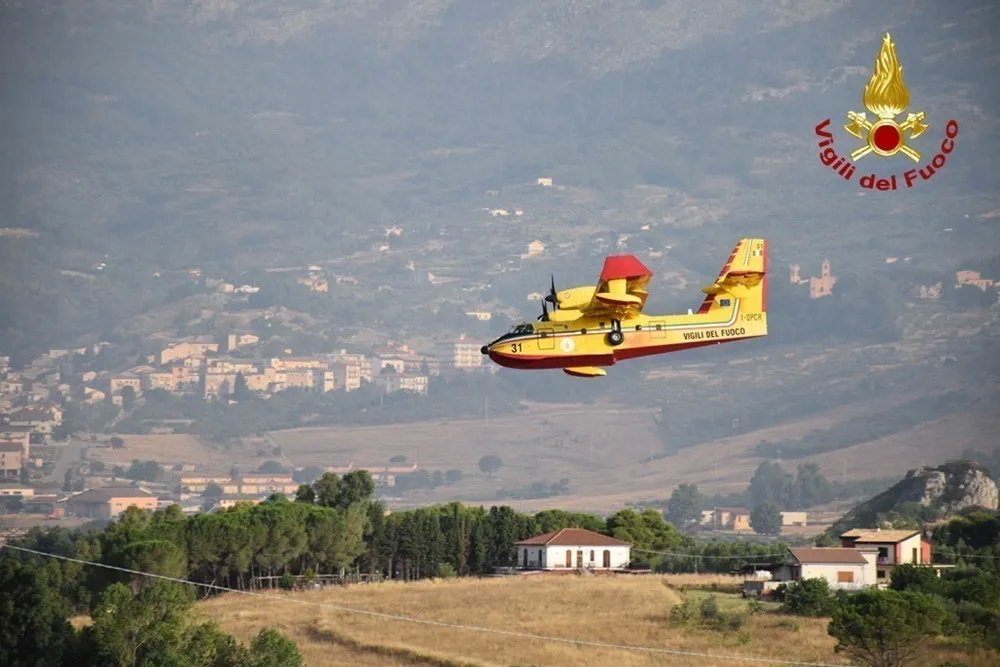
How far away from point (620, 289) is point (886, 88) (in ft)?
100

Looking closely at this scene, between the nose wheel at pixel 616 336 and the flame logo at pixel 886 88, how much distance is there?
97.5 ft

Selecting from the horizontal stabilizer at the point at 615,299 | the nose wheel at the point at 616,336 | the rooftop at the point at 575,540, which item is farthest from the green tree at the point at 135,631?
the rooftop at the point at 575,540

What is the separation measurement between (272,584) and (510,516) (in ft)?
83.6

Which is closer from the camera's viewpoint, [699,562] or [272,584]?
[272,584]

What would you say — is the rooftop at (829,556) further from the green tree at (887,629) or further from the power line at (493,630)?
the green tree at (887,629)

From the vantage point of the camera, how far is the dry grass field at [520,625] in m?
101

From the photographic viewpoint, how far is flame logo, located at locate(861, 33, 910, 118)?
89.9 m

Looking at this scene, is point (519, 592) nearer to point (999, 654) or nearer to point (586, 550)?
point (586, 550)

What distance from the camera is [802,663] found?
3654 inches

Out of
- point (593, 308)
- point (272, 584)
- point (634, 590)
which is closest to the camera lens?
point (593, 308)

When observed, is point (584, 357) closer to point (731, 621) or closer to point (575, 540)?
point (731, 621)

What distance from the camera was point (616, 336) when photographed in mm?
64562

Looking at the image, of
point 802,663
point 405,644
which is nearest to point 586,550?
point 405,644

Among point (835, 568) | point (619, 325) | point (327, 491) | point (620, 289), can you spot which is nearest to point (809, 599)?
point (835, 568)
